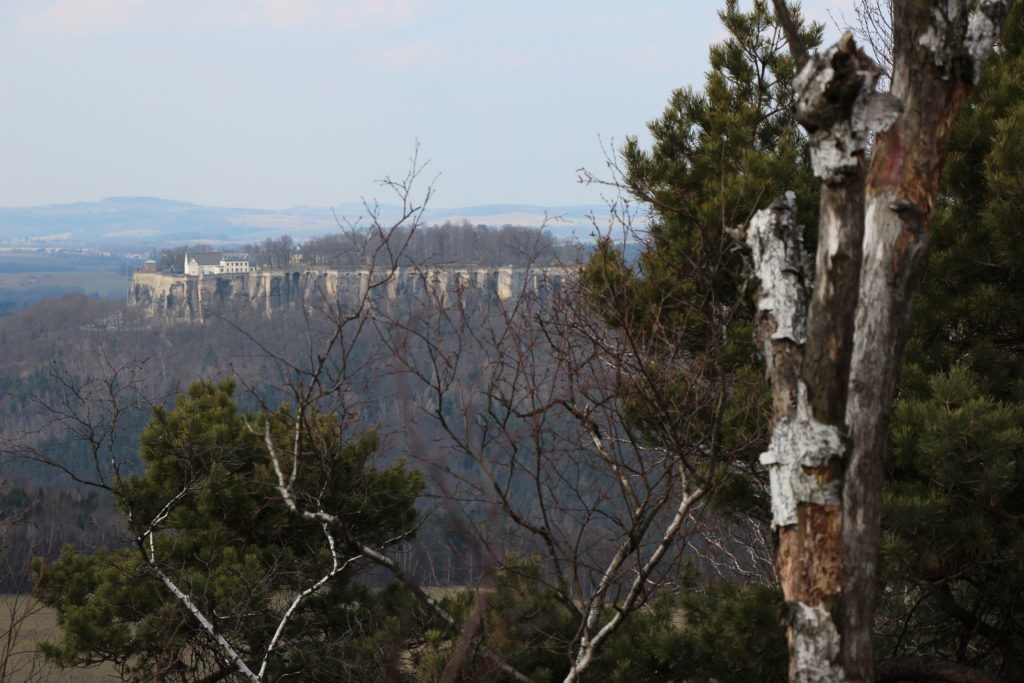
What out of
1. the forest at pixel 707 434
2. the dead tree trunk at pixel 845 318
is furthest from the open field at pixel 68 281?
the dead tree trunk at pixel 845 318

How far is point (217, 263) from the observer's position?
80438mm

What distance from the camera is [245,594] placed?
694 cm

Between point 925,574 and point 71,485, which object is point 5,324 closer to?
point 71,485

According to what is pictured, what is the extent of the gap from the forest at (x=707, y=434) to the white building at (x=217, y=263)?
2818 inches

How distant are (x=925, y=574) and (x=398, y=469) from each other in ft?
17.4

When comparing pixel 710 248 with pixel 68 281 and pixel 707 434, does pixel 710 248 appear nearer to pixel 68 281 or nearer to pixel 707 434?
pixel 707 434

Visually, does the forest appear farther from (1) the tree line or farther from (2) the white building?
(2) the white building

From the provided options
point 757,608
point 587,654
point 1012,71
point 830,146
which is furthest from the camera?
point 1012,71

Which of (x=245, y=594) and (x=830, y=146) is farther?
(x=245, y=594)

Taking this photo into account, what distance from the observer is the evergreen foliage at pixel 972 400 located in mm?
3889

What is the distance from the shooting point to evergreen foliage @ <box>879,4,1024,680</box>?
153 inches

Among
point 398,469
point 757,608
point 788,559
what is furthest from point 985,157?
point 398,469

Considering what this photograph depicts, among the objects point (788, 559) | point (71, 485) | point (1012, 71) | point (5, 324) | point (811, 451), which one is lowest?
point (71, 485)

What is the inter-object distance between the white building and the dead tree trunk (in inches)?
3014
